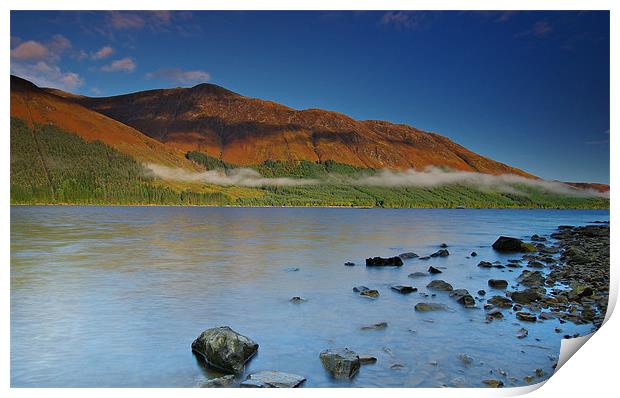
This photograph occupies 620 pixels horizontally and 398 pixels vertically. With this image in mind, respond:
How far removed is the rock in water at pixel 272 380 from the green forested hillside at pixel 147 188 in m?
30.3

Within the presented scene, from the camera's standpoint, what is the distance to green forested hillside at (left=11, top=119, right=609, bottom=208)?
4709 centimetres

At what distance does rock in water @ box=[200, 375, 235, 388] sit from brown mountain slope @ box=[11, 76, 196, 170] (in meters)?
53.8

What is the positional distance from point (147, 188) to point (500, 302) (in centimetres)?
6338

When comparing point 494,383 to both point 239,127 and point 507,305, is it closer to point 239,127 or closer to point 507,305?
point 507,305

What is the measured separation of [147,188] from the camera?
64562 mm

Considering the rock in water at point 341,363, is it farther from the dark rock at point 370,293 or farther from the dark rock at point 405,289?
the dark rock at point 405,289

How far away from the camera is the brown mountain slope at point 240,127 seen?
287ft

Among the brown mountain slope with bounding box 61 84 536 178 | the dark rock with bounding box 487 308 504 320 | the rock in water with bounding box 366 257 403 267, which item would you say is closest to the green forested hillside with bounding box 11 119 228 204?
the brown mountain slope with bounding box 61 84 536 178

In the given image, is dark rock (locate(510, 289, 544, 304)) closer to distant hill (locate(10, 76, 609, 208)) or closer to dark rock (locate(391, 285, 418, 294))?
dark rock (locate(391, 285, 418, 294))

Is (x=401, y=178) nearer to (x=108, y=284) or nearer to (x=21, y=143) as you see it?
(x=21, y=143)

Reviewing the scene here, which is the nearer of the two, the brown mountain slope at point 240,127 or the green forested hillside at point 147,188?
the green forested hillside at point 147,188

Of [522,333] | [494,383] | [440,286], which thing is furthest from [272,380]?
[440,286]

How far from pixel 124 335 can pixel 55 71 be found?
9.23 metres

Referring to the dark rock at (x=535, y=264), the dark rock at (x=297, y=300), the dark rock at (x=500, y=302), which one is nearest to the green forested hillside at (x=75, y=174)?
the dark rock at (x=297, y=300)
